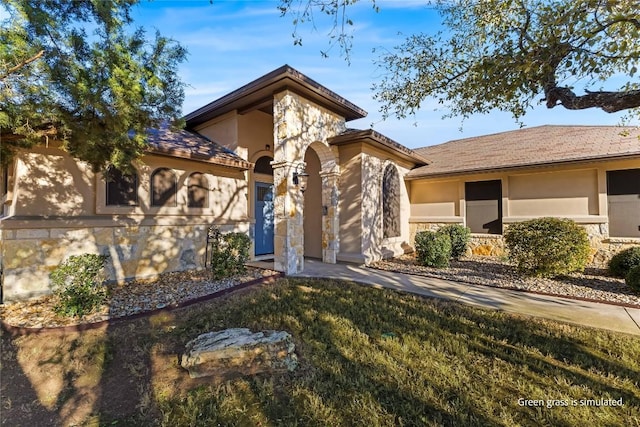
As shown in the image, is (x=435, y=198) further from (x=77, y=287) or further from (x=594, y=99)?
(x=77, y=287)

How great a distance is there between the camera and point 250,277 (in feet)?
20.9

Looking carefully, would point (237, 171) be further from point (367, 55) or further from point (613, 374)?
point (613, 374)

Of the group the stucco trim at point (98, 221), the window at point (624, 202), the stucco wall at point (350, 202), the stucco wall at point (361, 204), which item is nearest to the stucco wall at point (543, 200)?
the window at point (624, 202)

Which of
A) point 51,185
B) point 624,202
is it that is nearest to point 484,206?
point 624,202

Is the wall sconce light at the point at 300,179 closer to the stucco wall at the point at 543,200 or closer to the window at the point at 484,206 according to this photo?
the stucco wall at the point at 543,200

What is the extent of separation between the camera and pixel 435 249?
7840 millimetres

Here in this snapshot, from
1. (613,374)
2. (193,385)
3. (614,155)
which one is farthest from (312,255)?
(614,155)

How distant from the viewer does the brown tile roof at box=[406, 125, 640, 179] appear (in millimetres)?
8148

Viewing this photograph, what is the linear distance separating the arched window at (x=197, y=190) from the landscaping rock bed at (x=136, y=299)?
1740mm

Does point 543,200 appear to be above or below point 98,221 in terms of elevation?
above

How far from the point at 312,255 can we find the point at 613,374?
24.3ft

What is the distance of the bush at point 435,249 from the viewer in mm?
7844

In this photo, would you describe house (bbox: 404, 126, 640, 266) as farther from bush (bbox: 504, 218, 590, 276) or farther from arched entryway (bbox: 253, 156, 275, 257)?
arched entryway (bbox: 253, 156, 275, 257)

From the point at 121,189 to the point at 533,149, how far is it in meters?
12.6
